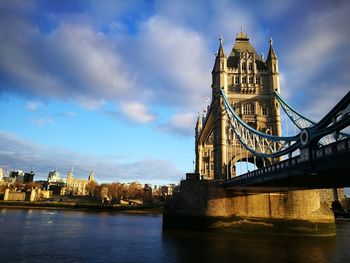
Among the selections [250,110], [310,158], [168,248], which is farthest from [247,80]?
[168,248]

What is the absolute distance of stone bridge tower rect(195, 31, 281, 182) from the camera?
4278 cm

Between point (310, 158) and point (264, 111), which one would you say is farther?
point (264, 111)

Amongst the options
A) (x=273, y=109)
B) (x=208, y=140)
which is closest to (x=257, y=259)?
(x=273, y=109)

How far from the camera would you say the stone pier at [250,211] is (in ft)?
113

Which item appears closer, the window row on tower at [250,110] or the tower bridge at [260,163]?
the tower bridge at [260,163]

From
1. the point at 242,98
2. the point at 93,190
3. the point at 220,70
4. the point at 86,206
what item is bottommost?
the point at 86,206

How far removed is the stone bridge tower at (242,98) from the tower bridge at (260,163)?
5.4 inches

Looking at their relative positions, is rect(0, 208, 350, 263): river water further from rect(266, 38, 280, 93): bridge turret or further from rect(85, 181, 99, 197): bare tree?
rect(85, 181, 99, 197): bare tree

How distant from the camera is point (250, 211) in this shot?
116ft

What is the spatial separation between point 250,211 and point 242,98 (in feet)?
57.4

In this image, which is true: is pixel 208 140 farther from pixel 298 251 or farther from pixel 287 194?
pixel 298 251

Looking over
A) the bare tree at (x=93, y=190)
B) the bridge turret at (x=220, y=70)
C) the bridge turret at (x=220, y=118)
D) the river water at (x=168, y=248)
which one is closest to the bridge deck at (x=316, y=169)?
the river water at (x=168, y=248)

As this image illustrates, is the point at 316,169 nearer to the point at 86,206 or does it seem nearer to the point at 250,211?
the point at 250,211

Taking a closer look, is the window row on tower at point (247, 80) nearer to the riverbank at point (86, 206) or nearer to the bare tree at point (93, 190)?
the riverbank at point (86, 206)
